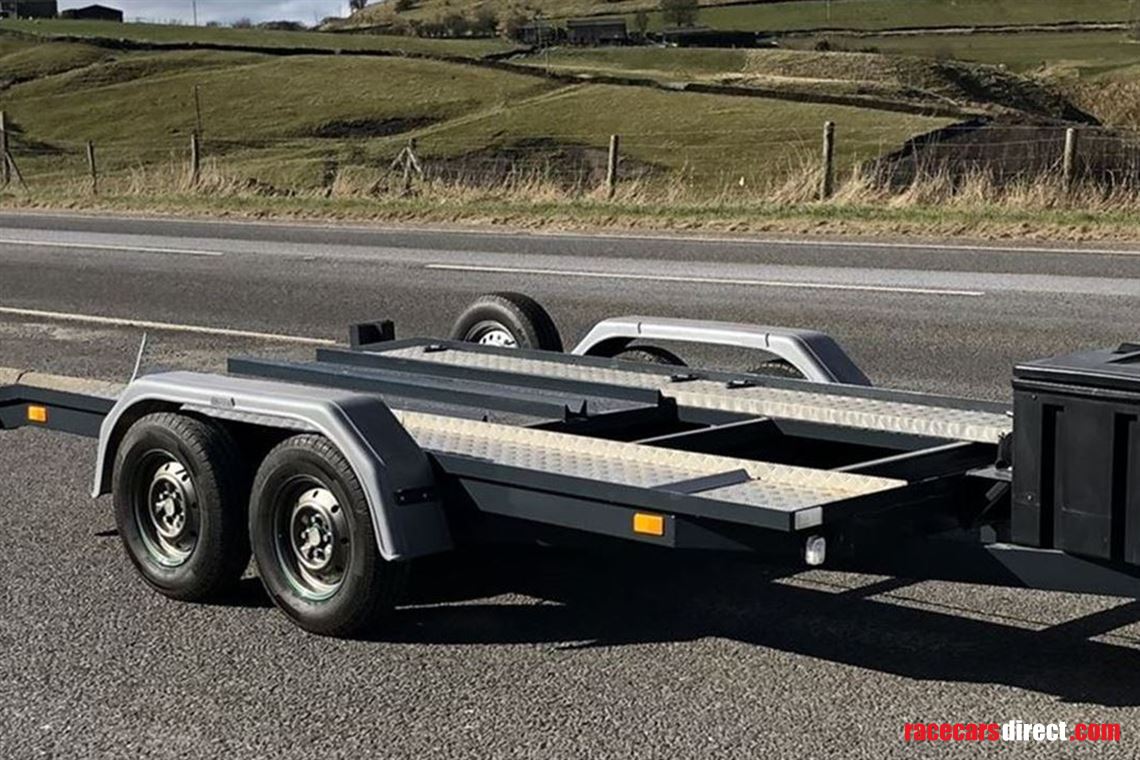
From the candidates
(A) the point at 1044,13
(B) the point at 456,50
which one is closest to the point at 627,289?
(B) the point at 456,50

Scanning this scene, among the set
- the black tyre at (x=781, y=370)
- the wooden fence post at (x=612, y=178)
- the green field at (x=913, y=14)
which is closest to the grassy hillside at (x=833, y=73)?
the green field at (x=913, y=14)

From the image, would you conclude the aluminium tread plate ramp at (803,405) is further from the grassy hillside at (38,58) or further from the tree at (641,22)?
the tree at (641,22)

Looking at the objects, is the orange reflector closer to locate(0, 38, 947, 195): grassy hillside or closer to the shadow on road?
the shadow on road

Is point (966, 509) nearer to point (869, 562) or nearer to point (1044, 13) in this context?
point (869, 562)

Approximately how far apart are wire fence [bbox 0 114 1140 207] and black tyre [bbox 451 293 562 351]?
45.3 feet

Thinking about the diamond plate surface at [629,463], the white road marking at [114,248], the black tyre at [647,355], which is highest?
the diamond plate surface at [629,463]

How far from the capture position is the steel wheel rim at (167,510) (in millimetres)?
5352

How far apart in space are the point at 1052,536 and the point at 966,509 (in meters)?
0.43

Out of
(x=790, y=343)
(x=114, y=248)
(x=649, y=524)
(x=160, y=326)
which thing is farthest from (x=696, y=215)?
(x=649, y=524)

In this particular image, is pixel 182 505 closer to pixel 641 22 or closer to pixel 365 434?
pixel 365 434

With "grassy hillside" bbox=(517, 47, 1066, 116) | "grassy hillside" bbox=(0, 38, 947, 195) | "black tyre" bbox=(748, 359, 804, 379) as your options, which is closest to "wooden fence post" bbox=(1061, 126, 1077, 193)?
"black tyre" bbox=(748, 359, 804, 379)

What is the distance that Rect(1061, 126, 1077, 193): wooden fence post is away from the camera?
20.2m

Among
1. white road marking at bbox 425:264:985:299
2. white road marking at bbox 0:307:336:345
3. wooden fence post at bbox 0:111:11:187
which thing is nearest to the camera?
white road marking at bbox 0:307:336:345

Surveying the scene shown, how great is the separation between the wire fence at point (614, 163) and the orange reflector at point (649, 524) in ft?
54.4
